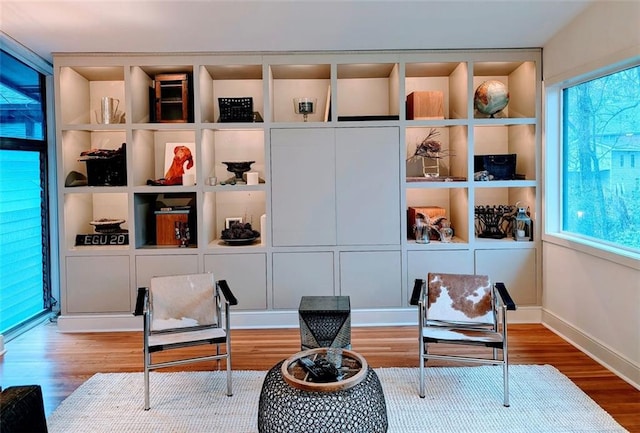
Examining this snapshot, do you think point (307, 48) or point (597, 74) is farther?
point (307, 48)

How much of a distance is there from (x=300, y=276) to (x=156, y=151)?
197 centimetres

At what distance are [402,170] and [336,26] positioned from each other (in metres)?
1.39

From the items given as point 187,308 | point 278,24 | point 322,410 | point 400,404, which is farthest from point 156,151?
point 322,410

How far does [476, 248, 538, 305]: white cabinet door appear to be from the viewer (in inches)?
173

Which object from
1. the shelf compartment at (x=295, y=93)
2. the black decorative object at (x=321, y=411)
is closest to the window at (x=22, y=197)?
the shelf compartment at (x=295, y=93)

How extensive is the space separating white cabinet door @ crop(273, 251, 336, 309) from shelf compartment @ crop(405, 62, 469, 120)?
1.63 m

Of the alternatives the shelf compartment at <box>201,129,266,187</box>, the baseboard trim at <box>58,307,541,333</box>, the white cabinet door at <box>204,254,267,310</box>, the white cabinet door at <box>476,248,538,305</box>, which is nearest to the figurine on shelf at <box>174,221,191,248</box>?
the white cabinet door at <box>204,254,267,310</box>

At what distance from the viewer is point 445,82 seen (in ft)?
15.8

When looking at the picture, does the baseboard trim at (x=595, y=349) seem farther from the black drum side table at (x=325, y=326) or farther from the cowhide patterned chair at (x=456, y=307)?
the black drum side table at (x=325, y=326)

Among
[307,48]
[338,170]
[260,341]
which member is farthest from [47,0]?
[260,341]

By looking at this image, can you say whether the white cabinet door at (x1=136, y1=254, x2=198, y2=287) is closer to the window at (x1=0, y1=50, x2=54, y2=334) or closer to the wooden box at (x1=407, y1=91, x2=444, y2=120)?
the window at (x1=0, y1=50, x2=54, y2=334)

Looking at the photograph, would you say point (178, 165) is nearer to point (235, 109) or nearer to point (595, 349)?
point (235, 109)

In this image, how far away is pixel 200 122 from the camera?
432 centimetres

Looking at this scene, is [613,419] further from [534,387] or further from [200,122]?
[200,122]
